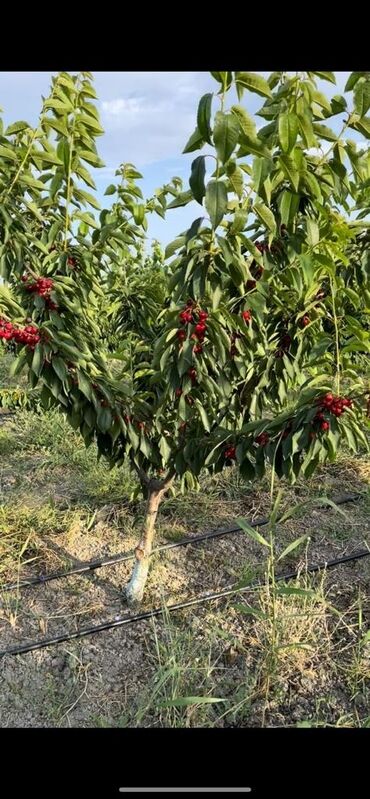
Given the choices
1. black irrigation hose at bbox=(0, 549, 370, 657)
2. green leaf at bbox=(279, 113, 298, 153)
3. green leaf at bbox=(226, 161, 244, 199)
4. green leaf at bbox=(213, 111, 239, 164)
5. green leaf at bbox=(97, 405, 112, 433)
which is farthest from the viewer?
black irrigation hose at bbox=(0, 549, 370, 657)

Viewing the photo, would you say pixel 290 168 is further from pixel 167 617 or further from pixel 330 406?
pixel 167 617

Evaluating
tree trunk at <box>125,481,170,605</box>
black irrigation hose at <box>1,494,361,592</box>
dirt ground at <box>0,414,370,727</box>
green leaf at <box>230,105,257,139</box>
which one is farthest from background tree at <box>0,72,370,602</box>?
black irrigation hose at <box>1,494,361,592</box>

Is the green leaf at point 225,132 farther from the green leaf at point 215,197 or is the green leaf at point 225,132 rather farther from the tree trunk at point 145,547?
the tree trunk at point 145,547

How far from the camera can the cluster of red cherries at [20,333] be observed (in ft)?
3.98

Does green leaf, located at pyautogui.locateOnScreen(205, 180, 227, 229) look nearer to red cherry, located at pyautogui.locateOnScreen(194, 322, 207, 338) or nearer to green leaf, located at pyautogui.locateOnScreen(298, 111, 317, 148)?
green leaf, located at pyautogui.locateOnScreen(298, 111, 317, 148)

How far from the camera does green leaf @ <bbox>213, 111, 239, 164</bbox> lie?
743 mm

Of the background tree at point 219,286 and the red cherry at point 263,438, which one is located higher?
the background tree at point 219,286

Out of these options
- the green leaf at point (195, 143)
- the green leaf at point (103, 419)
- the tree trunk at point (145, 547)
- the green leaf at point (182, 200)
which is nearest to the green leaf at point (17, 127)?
the green leaf at point (182, 200)

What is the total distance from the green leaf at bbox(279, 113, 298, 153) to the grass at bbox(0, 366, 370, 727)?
3.68 ft

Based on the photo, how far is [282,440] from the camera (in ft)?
4.20
